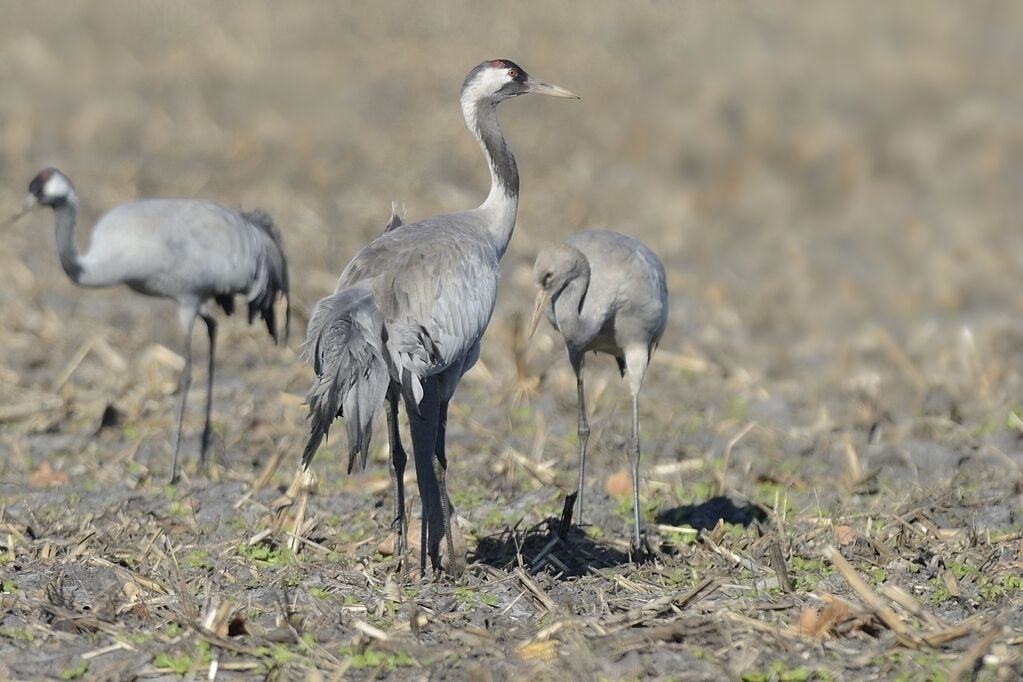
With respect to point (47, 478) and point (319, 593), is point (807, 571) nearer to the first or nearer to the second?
point (319, 593)

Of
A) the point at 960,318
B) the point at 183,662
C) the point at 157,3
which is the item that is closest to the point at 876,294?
the point at 960,318

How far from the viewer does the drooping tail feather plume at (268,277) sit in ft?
26.1

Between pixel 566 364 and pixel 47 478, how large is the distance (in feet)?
10.3

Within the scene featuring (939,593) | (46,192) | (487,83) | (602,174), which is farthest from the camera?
(602,174)

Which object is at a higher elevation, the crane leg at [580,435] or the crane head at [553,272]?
the crane head at [553,272]

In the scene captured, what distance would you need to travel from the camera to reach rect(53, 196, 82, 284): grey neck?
7.53 meters

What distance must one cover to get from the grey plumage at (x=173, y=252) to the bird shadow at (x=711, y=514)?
2.29 m

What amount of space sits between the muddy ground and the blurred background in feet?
0.14

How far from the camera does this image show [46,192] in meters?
7.74

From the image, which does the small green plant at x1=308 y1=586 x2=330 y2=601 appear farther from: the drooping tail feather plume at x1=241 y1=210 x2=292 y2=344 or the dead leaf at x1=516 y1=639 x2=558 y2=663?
the drooping tail feather plume at x1=241 y1=210 x2=292 y2=344

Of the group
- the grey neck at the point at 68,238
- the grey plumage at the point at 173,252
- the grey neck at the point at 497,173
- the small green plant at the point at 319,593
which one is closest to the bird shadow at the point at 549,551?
the small green plant at the point at 319,593

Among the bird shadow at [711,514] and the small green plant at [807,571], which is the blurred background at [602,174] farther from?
the small green plant at [807,571]

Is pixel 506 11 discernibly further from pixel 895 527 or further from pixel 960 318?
pixel 895 527

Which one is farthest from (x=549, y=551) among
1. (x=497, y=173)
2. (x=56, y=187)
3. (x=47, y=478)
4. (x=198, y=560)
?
(x=56, y=187)
